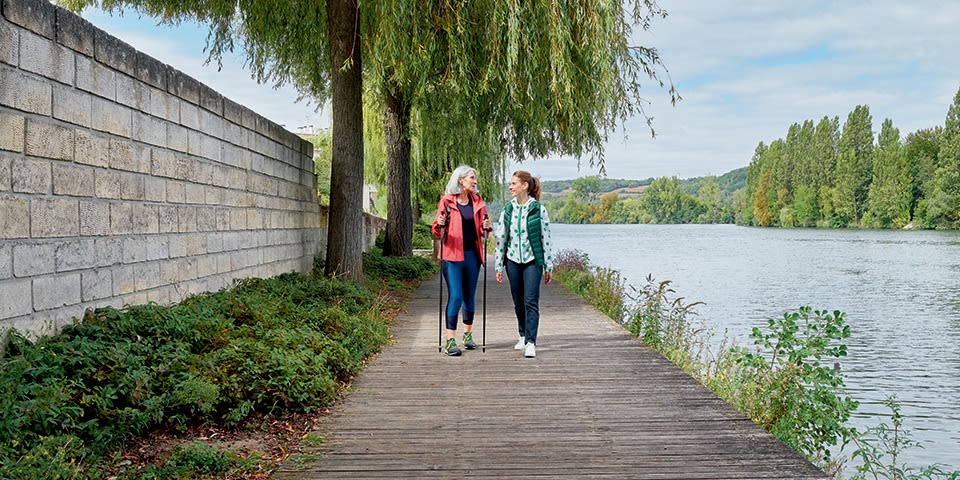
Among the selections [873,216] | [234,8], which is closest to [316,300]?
[234,8]

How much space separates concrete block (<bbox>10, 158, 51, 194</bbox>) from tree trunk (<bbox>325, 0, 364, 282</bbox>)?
6.04 meters

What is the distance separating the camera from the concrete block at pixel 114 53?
6.53 m

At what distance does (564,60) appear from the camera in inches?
395

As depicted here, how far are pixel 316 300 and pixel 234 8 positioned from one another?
5620mm

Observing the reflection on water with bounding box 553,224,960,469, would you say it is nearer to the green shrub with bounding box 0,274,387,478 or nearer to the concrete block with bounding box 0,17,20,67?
the green shrub with bounding box 0,274,387,478

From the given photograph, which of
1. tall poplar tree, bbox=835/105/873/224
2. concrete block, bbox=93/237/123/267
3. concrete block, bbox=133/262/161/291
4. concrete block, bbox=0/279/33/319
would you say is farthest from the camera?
tall poplar tree, bbox=835/105/873/224

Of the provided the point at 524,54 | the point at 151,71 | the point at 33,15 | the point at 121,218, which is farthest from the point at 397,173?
the point at 33,15

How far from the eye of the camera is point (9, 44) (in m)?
5.33

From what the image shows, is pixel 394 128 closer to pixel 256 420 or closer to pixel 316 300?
pixel 316 300

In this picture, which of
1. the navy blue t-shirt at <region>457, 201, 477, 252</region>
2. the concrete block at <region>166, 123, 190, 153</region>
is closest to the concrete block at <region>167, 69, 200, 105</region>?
the concrete block at <region>166, 123, 190, 153</region>

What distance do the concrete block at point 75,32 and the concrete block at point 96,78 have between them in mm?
80

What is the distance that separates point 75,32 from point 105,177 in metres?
1.12

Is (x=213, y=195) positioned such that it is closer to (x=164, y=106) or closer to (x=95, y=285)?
(x=164, y=106)

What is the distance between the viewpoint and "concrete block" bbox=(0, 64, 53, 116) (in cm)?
527
